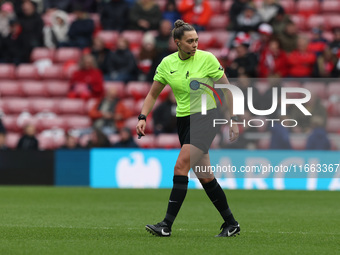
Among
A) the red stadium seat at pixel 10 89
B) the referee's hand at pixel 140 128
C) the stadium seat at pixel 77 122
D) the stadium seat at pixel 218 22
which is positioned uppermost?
the stadium seat at pixel 218 22

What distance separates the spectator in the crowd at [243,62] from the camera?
683 inches

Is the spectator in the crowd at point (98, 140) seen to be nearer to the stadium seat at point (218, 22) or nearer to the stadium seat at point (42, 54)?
the stadium seat at point (42, 54)

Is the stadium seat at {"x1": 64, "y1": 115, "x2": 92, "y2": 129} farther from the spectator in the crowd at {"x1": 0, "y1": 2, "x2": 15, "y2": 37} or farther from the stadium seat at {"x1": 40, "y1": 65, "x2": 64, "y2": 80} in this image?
the spectator in the crowd at {"x1": 0, "y1": 2, "x2": 15, "y2": 37}

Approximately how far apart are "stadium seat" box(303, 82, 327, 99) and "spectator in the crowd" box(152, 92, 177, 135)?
2.87 meters

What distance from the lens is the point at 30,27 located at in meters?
20.9

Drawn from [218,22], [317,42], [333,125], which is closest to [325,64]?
[317,42]

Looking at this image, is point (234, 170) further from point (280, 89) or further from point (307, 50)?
point (307, 50)

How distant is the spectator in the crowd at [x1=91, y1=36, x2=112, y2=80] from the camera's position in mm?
19592

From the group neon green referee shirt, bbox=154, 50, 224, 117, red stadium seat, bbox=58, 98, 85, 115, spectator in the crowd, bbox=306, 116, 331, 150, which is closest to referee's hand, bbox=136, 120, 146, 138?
neon green referee shirt, bbox=154, 50, 224, 117

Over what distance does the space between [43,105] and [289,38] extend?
613 cm

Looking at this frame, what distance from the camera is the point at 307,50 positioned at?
18188 millimetres

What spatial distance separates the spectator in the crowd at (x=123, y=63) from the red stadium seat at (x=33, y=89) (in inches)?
77.9

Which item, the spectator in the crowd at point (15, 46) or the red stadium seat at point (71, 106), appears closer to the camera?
the red stadium seat at point (71, 106)

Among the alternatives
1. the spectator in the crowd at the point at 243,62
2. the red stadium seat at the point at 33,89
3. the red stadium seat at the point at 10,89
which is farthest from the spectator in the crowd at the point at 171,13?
the red stadium seat at the point at 10,89
